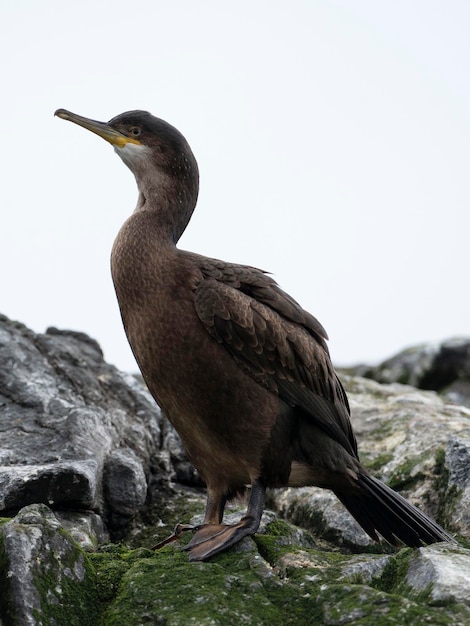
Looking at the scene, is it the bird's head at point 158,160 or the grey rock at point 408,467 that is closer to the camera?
the grey rock at point 408,467

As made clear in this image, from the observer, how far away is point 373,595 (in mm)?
3723

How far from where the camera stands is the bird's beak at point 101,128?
622 cm

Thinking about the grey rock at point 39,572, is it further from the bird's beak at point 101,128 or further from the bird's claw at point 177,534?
the bird's beak at point 101,128

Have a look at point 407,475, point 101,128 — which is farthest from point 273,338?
point 101,128

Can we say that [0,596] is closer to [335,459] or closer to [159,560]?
[159,560]

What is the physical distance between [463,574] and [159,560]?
59.0 inches

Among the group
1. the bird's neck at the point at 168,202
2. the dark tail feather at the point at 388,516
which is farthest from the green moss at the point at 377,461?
the bird's neck at the point at 168,202

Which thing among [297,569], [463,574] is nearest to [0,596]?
[297,569]

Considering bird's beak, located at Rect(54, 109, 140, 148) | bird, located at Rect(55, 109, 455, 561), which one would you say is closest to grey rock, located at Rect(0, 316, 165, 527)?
bird, located at Rect(55, 109, 455, 561)

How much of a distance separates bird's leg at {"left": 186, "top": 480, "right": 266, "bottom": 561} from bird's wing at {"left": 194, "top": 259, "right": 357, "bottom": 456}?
0.64 metres

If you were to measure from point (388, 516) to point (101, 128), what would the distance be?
11.0ft

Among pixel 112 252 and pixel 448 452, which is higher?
pixel 112 252

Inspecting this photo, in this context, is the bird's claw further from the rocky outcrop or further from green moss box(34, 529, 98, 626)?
green moss box(34, 529, 98, 626)

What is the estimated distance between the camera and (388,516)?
18.1 ft
